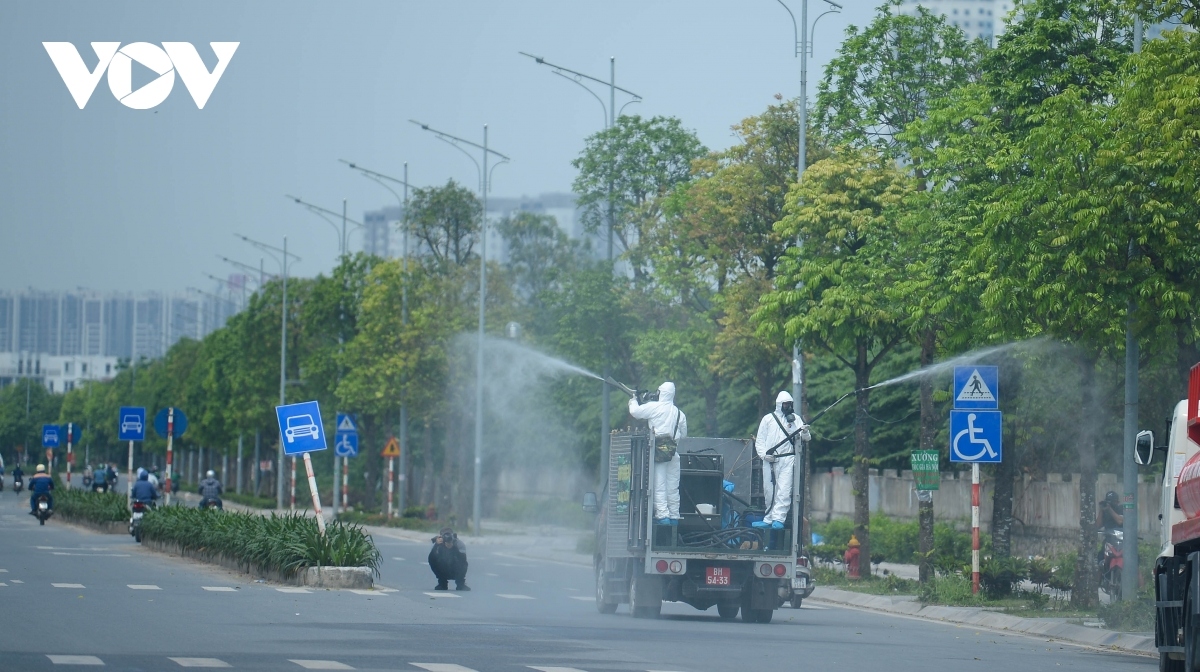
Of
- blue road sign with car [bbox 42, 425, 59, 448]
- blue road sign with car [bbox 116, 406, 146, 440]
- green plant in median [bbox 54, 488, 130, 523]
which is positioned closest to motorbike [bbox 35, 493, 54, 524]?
green plant in median [bbox 54, 488, 130, 523]

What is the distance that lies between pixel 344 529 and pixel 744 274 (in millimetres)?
13216

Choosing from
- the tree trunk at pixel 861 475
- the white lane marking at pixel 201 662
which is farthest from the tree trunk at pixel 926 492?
the white lane marking at pixel 201 662

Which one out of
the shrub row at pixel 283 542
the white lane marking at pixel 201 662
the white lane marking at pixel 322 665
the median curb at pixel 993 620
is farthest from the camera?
the shrub row at pixel 283 542

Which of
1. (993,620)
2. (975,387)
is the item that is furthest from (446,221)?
(993,620)

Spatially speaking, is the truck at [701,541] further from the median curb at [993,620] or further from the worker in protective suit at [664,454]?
the median curb at [993,620]

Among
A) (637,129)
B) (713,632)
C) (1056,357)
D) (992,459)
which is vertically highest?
(637,129)

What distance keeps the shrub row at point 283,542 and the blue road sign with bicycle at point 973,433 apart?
8794 mm

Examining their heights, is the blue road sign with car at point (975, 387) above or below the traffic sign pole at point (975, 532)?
above

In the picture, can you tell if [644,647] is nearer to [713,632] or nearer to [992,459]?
[713,632]

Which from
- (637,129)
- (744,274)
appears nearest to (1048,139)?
(744,274)

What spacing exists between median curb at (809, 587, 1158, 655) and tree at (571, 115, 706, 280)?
1553 centimetres

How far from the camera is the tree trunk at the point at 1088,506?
24.4 meters

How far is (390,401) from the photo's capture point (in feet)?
199

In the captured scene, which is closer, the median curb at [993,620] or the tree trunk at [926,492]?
the median curb at [993,620]
